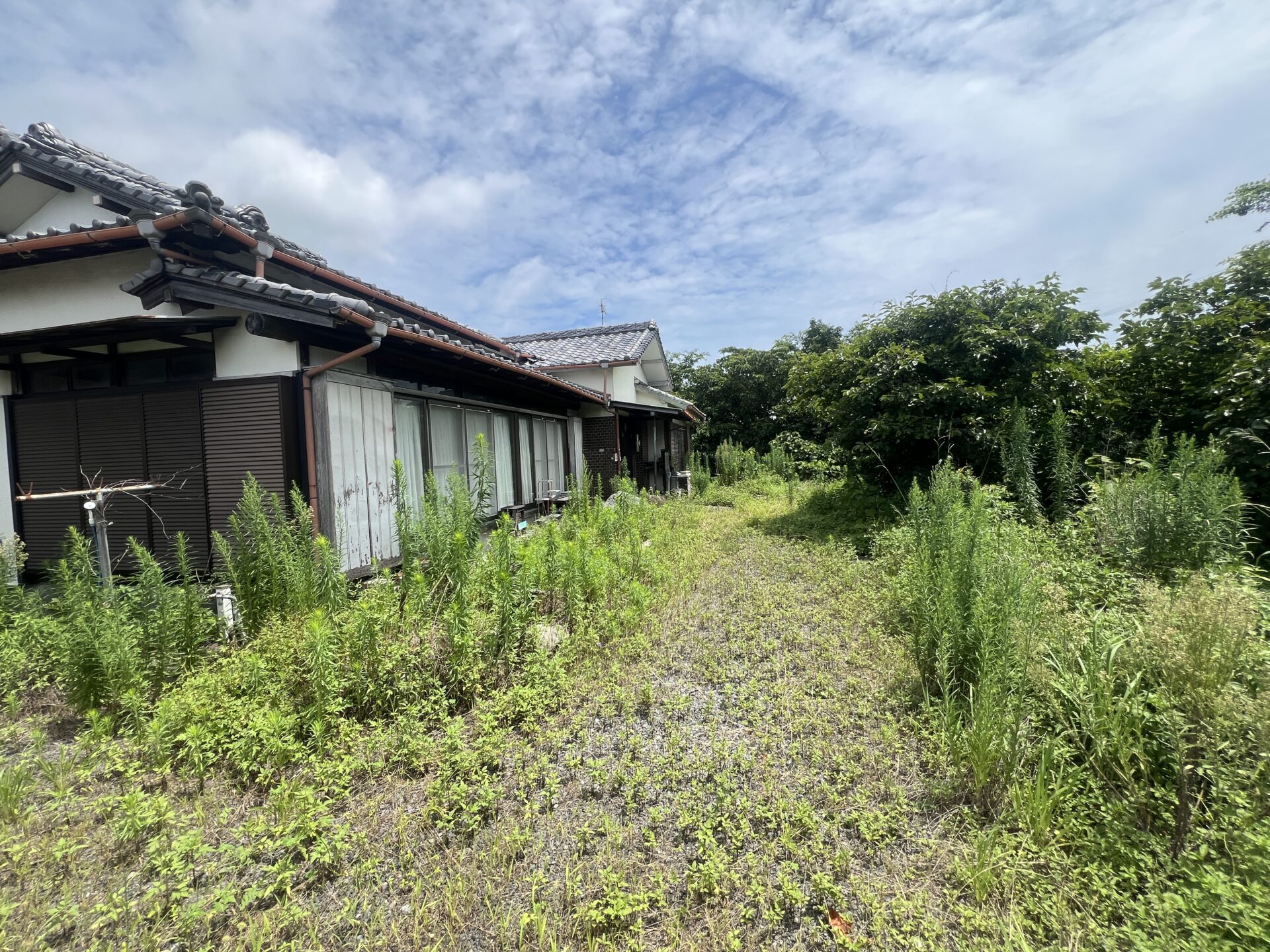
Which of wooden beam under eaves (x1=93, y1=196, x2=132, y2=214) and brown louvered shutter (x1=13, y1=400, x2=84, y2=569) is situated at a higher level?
wooden beam under eaves (x1=93, y1=196, x2=132, y2=214)

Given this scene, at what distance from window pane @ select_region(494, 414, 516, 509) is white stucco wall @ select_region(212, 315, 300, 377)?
3.15m

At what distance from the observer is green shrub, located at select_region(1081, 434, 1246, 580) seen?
11.6ft

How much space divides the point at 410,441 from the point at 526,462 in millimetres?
2845

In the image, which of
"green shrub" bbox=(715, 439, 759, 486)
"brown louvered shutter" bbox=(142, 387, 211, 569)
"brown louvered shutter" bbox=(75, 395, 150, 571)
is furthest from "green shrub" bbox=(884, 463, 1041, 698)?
"green shrub" bbox=(715, 439, 759, 486)

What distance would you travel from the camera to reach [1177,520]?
3.67 metres

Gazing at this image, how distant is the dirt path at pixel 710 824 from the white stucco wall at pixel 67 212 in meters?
6.08

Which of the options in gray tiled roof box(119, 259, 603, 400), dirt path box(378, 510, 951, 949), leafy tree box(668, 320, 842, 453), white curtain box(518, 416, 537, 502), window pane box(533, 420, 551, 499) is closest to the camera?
dirt path box(378, 510, 951, 949)

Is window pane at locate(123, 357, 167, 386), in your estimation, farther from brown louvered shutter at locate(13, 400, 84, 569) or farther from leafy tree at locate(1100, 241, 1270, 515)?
leafy tree at locate(1100, 241, 1270, 515)

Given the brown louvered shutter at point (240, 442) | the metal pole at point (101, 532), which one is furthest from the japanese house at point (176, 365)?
the metal pole at point (101, 532)

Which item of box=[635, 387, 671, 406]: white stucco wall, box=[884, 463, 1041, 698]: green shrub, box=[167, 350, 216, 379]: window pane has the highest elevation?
box=[635, 387, 671, 406]: white stucco wall

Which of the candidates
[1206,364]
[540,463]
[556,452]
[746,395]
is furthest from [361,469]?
[746,395]

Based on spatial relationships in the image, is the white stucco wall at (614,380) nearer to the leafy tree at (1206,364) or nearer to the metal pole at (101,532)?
the leafy tree at (1206,364)

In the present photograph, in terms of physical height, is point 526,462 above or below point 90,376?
below

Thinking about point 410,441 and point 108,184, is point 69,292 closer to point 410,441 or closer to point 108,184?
point 108,184
